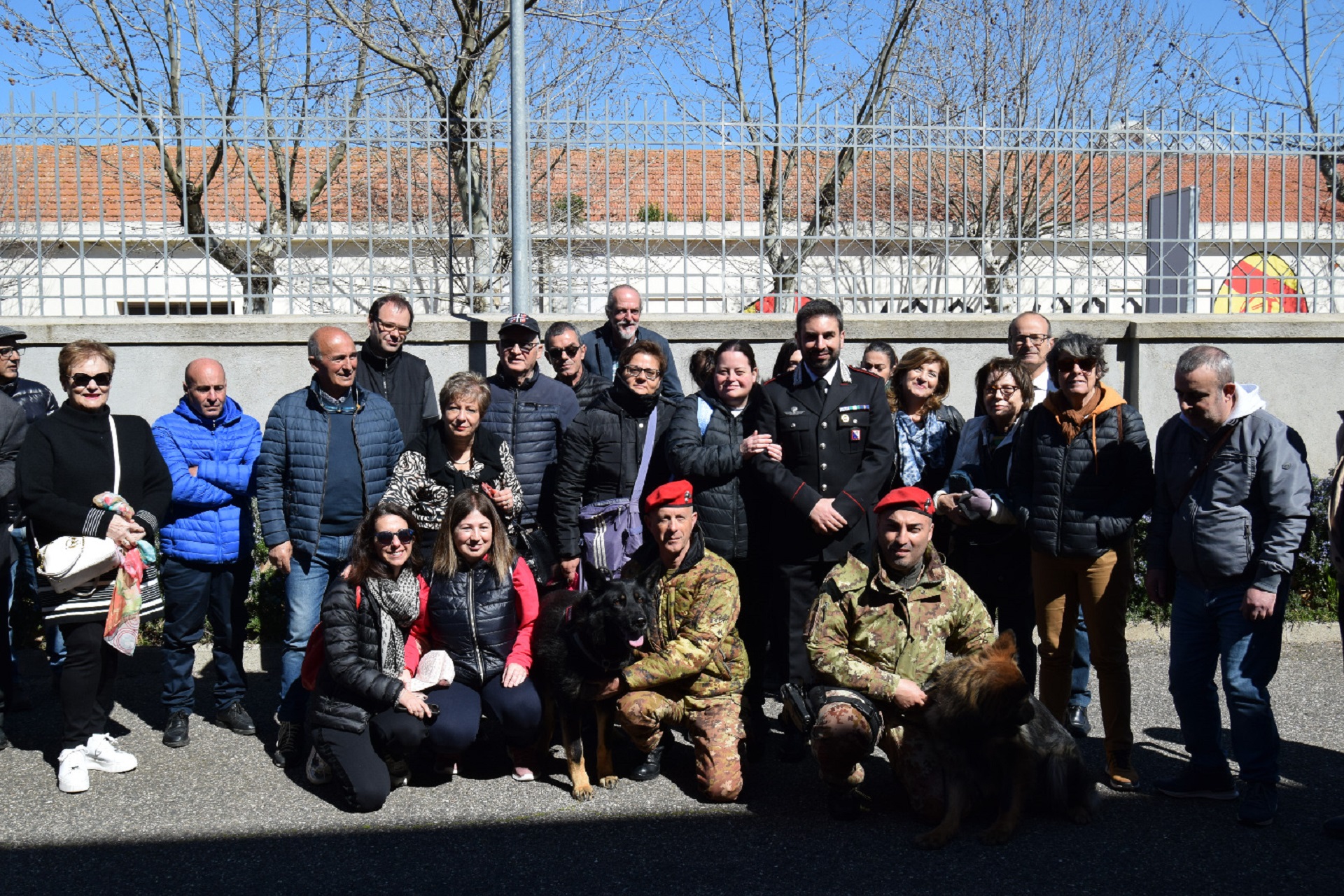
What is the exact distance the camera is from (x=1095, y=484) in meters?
4.79

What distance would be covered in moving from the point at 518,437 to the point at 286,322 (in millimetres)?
3114

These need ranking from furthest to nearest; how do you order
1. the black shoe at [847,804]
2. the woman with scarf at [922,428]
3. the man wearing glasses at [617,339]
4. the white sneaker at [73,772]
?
1. the man wearing glasses at [617,339]
2. the woman with scarf at [922,428]
3. the white sneaker at [73,772]
4. the black shoe at [847,804]

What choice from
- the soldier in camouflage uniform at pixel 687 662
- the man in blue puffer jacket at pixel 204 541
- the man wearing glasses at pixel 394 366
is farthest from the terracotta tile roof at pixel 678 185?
the soldier in camouflage uniform at pixel 687 662

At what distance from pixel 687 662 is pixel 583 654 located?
17.4 inches

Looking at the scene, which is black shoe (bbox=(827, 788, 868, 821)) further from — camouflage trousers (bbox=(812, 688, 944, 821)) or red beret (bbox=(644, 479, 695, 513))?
red beret (bbox=(644, 479, 695, 513))

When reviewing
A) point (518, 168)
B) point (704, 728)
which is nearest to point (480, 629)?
point (704, 728)

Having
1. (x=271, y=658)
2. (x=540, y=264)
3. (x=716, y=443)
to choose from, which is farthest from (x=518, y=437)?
(x=540, y=264)

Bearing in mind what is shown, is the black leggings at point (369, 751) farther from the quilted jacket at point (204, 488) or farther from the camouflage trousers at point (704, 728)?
the quilted jacket at point (204, 488)

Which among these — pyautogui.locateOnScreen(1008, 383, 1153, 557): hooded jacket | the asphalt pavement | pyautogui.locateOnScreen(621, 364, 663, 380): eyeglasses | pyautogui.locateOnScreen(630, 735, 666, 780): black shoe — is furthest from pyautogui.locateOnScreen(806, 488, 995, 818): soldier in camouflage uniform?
pyautogui.locateOnScreen(621, 364, 663, 380): eyeglasses

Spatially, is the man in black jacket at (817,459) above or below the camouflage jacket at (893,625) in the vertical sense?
above

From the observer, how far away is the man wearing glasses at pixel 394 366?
6.20 meters

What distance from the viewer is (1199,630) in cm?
455

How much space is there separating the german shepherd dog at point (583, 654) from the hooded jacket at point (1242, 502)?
2.21 metres

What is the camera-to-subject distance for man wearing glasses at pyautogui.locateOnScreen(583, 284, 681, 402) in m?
6.62
